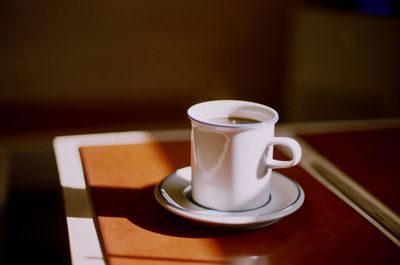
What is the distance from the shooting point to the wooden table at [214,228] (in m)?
0.56

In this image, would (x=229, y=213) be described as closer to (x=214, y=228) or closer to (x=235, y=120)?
(x=214, y=228)

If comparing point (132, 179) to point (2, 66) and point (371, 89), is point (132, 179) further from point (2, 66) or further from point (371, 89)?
point (2, 66)

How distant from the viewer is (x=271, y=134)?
2.00 feet

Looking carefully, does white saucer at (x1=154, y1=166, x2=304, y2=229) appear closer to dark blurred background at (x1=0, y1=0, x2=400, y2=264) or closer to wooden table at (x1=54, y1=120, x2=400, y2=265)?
wooden table at (x1=54, y1=120, x2=400, y2=265)

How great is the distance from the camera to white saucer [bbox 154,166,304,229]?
58 centimetres

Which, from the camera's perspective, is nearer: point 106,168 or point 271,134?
point 271,134

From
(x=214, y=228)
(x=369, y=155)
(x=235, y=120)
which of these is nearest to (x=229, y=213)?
(x=214, y=228)

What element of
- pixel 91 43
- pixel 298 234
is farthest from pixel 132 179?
pixel 91 43

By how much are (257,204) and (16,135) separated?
1.55m

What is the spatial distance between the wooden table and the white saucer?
0.02 metres

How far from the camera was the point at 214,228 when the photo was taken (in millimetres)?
600

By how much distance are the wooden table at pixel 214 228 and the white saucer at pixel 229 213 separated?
0.02 meters

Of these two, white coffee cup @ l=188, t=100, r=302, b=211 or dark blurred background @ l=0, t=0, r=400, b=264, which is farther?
dark blurred background @ l=0, t=0, r=400, b=264

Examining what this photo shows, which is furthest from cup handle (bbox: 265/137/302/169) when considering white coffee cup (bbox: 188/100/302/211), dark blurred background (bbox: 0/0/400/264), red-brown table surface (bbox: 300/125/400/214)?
dark blurred background (bbox: 0/0/400/264)
